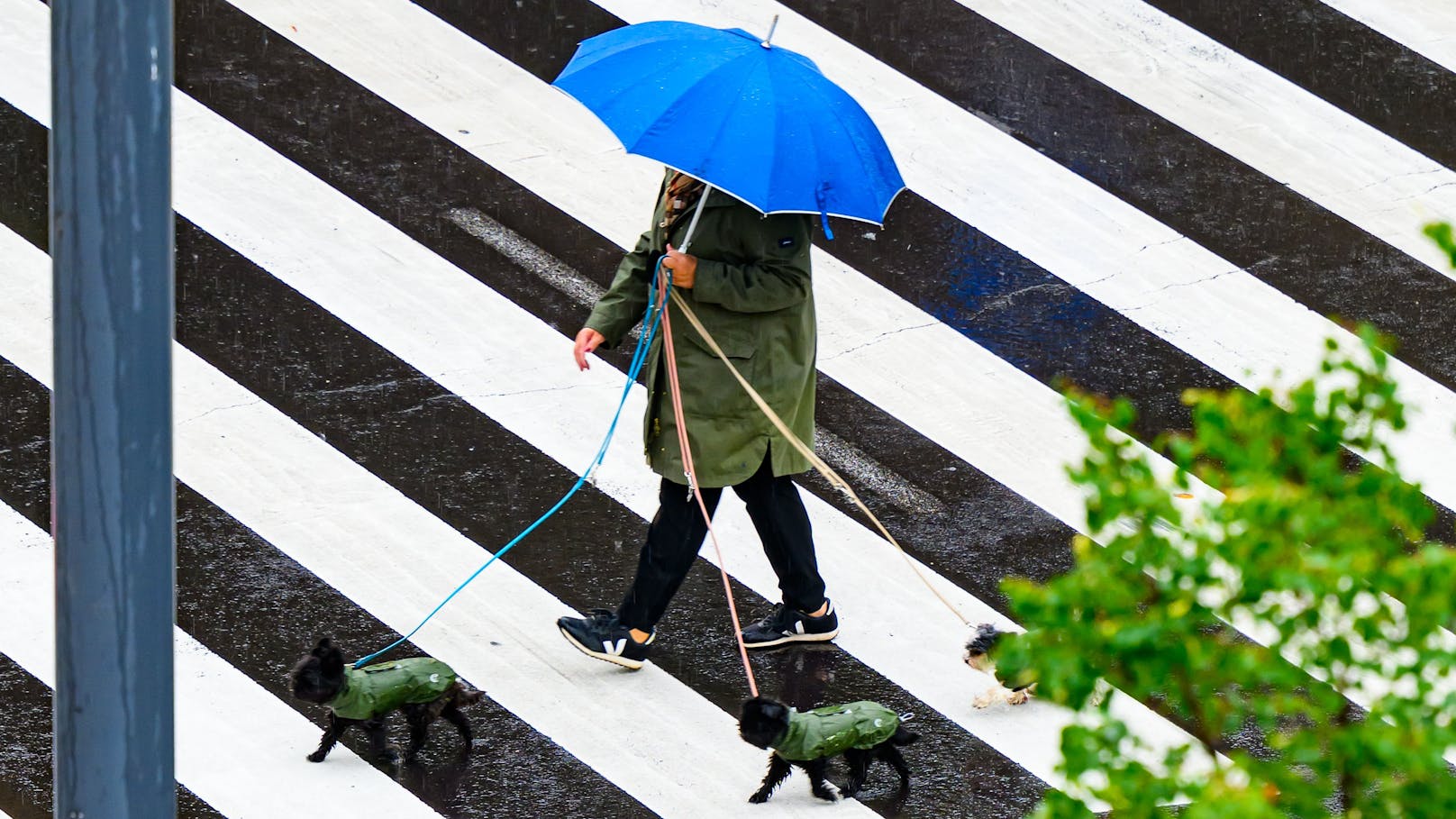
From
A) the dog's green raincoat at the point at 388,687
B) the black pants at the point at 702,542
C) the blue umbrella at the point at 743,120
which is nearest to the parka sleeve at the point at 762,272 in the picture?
the blue umbrella at the point at 743,120

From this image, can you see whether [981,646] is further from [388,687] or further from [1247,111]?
[1247,111]

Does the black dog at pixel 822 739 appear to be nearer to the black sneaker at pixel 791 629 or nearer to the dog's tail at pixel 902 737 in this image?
the dog's tail at pixel 902 737

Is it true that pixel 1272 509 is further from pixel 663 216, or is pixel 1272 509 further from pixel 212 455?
pixel 212 455

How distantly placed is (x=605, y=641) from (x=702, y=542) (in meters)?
0.43

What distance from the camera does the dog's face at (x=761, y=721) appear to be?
5359 mm

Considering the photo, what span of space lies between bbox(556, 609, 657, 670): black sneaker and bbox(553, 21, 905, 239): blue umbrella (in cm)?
152

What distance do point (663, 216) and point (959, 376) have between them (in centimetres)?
227

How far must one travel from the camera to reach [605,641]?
20.9 ft

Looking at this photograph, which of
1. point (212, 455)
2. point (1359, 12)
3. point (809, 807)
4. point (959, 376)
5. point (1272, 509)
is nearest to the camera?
point (1272, 509)

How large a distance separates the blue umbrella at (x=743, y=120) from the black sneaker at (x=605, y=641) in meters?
1.52

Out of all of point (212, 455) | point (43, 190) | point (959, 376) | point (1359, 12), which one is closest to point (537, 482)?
point (212, 455)

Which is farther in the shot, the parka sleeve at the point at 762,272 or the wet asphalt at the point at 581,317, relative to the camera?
the wet asphalt at the point at 581,317

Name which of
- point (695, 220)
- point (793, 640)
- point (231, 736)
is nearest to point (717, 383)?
point (695, 220)

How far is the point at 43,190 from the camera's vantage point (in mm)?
8562
